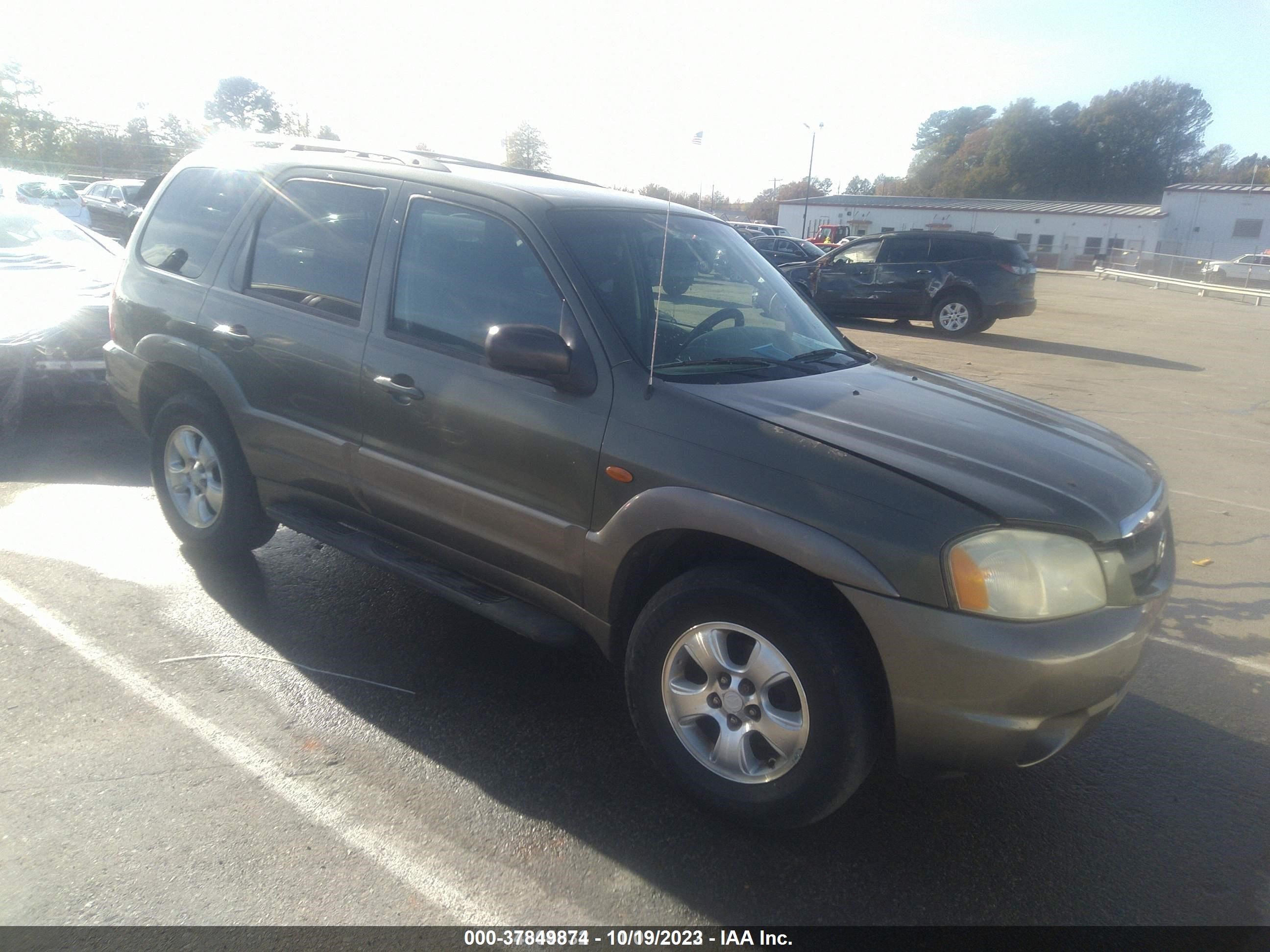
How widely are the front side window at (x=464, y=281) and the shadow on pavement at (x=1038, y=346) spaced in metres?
13.3

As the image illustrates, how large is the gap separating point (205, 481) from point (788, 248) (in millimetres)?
26139

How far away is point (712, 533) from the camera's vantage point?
297 cm

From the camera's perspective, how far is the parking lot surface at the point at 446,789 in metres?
2.70

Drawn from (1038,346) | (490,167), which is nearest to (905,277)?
(1038,346)

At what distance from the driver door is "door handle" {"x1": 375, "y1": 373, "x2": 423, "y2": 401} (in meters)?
14.3

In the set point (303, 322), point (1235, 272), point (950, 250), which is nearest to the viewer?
point (303, 322)

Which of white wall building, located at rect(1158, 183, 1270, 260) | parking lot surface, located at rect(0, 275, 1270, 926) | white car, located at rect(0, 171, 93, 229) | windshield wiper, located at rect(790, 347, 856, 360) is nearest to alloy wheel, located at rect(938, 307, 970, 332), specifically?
parking lot surface, located at rect(0, 275, 1270, 926)

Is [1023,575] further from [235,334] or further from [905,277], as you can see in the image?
[905,277]

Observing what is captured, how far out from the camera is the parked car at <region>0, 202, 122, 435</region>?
6926 millimetres

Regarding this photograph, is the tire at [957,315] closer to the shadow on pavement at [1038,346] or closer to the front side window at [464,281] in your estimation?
the shadow on pavement at [1038,346]

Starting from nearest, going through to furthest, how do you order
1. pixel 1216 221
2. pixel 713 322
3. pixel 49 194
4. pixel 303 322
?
pixel 713 322 → pixel 303 322 → pixel 49 194 → pixel 1216 221

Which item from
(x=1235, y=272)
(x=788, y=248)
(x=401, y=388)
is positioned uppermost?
(x=1235, y=272)

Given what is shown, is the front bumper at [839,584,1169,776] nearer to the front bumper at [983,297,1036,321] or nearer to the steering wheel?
the steering wheel

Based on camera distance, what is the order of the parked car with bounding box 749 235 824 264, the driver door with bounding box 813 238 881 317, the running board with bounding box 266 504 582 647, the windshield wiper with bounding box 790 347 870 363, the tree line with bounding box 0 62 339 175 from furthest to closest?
the tree line with bounding box 0 62 339 175
the parked car with bounding box 749 235 824 264
the driver door with bounding box 813 238 881 317
the windshield wiper with bounding box 790 347 870 363
the running board with bounding box 266 504 582 647
